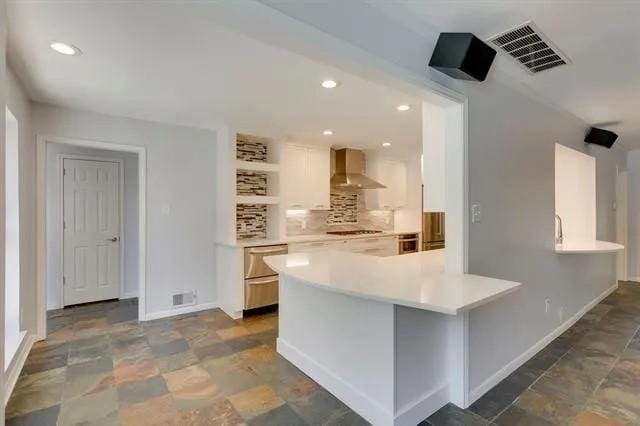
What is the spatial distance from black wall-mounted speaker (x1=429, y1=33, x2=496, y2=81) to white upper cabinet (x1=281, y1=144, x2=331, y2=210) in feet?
8.79

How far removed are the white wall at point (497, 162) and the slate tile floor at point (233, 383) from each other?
0.25m

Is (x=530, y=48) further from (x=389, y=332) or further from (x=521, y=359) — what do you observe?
(x=521, y=359)

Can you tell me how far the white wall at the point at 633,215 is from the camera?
5.49 metres

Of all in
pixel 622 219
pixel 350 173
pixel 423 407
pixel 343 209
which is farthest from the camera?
pixel 343 209

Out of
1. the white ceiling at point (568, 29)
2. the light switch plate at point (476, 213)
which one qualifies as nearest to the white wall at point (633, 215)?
the white ceiling at point (568, 29)

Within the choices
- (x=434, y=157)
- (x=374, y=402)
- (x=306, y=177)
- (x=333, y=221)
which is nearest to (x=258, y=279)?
(x=306, y=177)

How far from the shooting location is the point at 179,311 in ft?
12.7

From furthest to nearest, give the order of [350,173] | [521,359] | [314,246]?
[350,173], [314,246], [521,359]

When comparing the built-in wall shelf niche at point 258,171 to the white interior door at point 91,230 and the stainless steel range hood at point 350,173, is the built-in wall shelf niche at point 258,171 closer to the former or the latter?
the stainless steel range hood at point 350,173

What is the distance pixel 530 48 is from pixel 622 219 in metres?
5.21

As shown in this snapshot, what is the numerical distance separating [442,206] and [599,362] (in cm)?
197

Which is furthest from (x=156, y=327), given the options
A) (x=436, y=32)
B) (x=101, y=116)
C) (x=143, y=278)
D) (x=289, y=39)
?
(x=436, y=32)

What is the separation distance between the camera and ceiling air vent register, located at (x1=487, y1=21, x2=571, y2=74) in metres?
1.84

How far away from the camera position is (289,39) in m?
1.37
